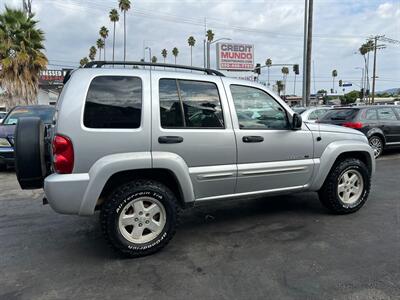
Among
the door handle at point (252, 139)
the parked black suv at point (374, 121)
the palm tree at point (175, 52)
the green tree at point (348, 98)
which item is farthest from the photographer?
the palm tree at point (175, 52)

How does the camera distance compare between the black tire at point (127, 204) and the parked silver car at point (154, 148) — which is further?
the black tire at point (127, 204)

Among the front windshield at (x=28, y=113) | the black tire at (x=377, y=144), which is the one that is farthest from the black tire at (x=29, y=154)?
the black tire at (x=377, y=144)

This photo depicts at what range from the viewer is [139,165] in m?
3.41

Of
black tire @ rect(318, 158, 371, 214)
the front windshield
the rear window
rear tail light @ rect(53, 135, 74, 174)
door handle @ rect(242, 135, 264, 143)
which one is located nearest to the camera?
rear tail light @ rect(53, 135, 74, 174)

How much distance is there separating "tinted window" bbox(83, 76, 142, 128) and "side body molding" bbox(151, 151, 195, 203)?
40 cm

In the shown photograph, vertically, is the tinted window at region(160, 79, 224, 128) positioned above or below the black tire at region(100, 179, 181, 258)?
above

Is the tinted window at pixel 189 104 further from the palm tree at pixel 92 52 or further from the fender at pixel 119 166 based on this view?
the palm tree at pixel 92 52

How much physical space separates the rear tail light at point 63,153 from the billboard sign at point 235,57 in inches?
976

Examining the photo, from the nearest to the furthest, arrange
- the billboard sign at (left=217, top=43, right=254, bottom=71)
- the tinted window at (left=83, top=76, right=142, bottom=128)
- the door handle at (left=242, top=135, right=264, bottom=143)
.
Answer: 1. the tinted window at (left=83, top=76, right=142, bottom=128)
2. the door handle at (left=242, top=135, right=264, bottom=143)
3. the billboard sign at (left=217, top=43, right=254, bottom=71)

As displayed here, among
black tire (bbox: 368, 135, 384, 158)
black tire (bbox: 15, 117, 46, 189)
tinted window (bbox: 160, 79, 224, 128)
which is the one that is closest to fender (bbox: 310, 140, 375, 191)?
tinted window (bbox: 160, 79, 224, 128)

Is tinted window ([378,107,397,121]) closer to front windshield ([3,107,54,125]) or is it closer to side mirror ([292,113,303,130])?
side mirror ([292,113,303,130])

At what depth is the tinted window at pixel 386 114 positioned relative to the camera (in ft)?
33.0

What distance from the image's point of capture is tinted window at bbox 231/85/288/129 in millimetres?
4047

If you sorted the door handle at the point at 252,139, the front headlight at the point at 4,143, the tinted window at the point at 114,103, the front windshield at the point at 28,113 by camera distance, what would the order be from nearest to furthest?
the tinted window at the point at 114,103, the door handle at the point at 252,139, the front headlight at the point at 4,143, the front windshield at the point at 28,113
